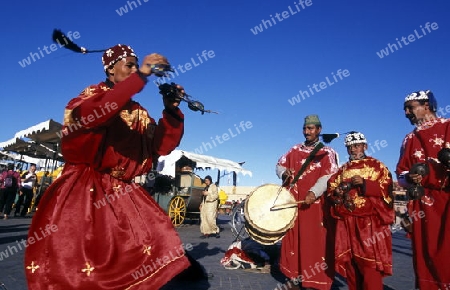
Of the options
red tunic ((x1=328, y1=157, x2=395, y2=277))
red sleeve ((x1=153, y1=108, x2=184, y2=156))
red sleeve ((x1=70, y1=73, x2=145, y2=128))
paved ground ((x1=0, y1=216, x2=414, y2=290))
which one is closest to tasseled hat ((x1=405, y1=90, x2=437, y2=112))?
red tunic ((x1=328, y1=157, x2=395, y2=277))

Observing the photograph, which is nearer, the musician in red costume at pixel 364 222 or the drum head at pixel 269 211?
the musician in red costume at pixel 364 222

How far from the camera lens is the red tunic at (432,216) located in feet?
9.64

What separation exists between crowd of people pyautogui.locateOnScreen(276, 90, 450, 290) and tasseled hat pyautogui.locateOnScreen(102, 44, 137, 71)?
2531mm

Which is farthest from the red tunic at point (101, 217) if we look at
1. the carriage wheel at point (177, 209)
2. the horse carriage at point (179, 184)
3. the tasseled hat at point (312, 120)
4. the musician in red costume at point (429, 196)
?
the carriage wheel at point (177, 209)

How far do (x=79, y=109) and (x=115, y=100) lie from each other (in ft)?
0.78

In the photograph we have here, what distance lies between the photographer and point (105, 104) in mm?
1927

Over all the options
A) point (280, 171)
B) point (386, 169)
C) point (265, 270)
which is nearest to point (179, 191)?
point (265, 270)

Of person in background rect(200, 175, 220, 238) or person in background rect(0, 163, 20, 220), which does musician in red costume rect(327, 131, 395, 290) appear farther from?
person in background rect(0, 163, 20, 220)

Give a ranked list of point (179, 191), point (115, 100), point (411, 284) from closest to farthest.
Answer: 1. point (115, 100)
2. point (411, 284)
3. point (179, 191)

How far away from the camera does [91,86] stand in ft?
7.48

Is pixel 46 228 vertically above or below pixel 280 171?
above

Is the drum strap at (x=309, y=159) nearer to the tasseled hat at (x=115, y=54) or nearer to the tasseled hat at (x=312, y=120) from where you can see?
the tasseled hat at (x=312, y=120)

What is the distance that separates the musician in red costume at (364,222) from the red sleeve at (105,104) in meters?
2.98

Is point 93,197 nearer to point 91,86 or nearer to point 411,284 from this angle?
point 91,86
